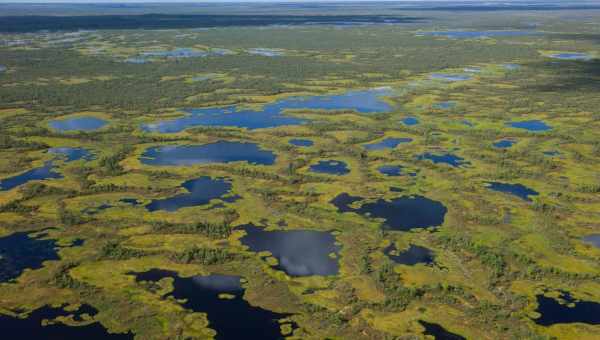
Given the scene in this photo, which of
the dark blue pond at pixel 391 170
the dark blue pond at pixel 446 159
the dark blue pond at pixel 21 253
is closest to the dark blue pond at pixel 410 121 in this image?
the dark blue pond at pixel 446 159

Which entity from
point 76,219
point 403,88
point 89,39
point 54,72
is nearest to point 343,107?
point 403,88

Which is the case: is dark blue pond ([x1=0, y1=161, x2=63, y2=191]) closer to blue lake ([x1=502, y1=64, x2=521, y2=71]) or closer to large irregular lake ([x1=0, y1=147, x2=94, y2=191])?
large irregular lake ([x1=0, y1=147, x2=94, y2=191])

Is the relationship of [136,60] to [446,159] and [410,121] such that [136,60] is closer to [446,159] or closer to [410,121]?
[410,121]

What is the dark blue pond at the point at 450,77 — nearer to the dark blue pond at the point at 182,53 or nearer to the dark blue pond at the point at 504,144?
the dark blue pond at the point at 504,144

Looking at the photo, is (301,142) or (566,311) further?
(301,142)

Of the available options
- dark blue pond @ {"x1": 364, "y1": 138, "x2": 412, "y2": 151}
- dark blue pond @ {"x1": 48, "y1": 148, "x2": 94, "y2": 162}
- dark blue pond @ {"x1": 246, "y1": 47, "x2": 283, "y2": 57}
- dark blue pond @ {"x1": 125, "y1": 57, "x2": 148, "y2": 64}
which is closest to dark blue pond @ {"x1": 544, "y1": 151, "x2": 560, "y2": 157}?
dark blue pond @ {"x1": 364, "y1": 138, "x2": 412, "y2": 151}

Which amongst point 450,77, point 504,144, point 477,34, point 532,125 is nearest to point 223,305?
point 504,144
